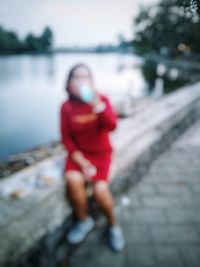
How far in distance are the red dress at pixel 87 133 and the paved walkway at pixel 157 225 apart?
661 millimetres

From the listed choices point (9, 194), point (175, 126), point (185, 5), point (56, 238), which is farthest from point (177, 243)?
point (175, 126)

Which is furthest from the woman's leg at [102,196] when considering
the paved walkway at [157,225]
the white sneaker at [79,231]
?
the paved walkway at [157,225]

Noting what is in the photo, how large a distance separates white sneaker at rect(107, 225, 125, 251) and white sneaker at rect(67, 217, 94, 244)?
0.71 feet

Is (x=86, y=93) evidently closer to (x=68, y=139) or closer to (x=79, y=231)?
(x=68, y=139)

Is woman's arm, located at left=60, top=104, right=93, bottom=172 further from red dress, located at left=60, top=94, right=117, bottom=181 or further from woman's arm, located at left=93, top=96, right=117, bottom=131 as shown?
woman's arm, located at left=93, top=96, right=117, bottom=131

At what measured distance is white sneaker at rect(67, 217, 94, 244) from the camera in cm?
246

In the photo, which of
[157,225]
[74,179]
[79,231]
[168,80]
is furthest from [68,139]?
[168,80]

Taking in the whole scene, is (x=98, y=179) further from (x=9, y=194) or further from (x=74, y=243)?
(x=9, y=194)

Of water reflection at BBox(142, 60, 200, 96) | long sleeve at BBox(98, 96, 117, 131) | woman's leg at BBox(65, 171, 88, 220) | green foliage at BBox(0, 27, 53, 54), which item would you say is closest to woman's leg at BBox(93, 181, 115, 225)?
woman's leg at BBox(65, 171, 88, 220)

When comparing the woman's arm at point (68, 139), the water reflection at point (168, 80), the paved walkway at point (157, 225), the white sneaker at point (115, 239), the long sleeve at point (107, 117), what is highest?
the long sleeve at point (107, 117)

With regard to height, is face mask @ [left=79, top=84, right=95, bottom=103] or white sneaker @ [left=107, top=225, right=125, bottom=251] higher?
face mask @ [left=79, top=84, right=95, bottom=103]

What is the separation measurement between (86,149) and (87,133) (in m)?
0.15

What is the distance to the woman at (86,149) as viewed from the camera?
2412mm

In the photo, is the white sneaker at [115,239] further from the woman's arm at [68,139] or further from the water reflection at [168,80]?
the water reflection at [168,80]
